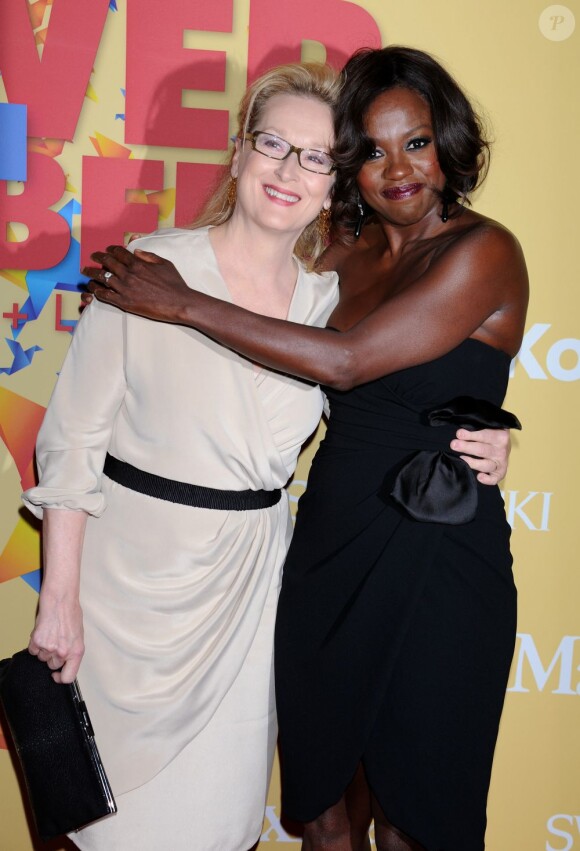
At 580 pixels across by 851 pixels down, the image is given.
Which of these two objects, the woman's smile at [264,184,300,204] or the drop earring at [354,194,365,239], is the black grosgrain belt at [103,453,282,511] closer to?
the woman's smile at [264,184,300,204]

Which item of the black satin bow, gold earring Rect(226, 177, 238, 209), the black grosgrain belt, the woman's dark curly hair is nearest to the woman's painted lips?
the woman's dark curly hair

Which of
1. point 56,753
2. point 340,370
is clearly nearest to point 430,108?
point 340,370

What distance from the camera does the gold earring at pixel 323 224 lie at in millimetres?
2230

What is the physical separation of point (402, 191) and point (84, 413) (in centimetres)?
86

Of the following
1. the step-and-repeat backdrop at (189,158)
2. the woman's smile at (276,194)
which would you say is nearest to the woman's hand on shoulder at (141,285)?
the woman's smile at (276,194)

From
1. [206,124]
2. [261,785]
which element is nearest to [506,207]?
[206,124]

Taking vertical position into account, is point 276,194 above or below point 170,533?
above

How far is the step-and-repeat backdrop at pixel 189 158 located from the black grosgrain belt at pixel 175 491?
77 centimetres

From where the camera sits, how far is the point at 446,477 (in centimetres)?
194

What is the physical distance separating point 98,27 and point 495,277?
130cm

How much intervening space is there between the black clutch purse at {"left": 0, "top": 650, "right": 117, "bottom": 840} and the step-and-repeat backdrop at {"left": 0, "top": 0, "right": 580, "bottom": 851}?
823 millimetres

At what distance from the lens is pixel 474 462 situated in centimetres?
200

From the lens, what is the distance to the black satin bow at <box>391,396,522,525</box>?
1915 mm

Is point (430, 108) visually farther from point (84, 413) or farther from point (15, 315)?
point (15, 315)
